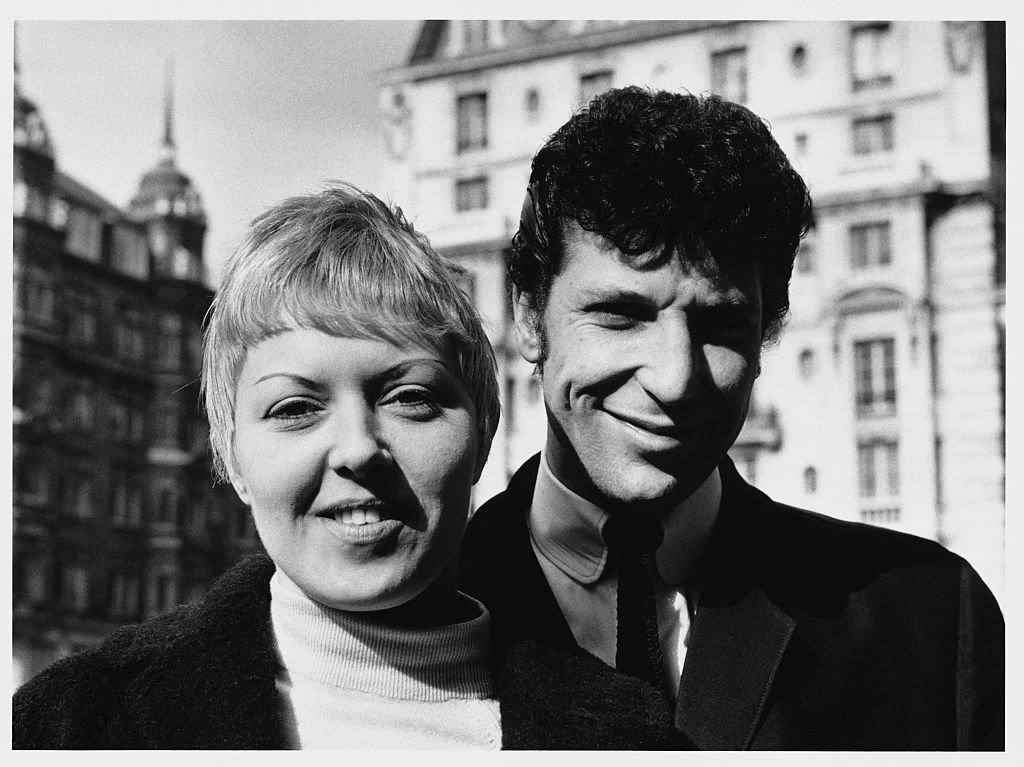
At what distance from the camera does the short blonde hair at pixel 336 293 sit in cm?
257

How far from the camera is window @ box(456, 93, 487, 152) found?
15.0 ft

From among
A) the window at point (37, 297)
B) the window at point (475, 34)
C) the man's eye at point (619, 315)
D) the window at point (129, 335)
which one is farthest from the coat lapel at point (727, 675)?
the window at point (129, 335)

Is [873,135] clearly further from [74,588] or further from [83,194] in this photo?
[74,588]

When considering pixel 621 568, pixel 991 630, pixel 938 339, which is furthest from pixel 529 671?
pixel 938 339

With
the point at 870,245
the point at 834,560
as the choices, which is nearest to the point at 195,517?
the point at 870,245

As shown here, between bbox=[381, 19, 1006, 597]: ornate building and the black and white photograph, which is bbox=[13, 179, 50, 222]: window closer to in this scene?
the black and white photograph

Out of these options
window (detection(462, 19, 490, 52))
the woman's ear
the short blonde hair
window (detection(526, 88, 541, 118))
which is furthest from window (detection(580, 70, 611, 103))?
the woman's ear

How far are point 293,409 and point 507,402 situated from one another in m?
1.15

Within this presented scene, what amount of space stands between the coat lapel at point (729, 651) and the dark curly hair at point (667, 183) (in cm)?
58

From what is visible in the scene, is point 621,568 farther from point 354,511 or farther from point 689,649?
point 354,511

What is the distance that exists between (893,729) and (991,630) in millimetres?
382

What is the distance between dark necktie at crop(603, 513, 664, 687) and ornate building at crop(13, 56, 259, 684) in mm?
2440

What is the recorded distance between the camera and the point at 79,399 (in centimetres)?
755

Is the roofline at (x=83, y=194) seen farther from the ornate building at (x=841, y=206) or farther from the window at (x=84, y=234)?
the ornate building at (x=841, y=206)
